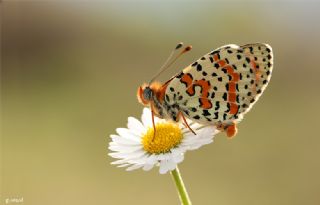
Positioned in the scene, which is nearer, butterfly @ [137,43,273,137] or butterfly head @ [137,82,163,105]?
butterfly @ [137,43,273,137]

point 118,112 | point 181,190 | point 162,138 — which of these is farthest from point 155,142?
point 118,112

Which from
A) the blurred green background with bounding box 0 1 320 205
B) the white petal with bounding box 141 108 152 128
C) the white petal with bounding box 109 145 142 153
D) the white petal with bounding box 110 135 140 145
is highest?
the blurred green background with bounding box 0 1 320 205

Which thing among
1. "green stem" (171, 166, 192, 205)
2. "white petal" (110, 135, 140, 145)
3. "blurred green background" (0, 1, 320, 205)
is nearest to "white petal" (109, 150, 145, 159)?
"white petal" (110, 135, 140, 145)

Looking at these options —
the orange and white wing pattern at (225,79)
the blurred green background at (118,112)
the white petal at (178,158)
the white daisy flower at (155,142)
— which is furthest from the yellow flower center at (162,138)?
the blurred green background at (118,112)

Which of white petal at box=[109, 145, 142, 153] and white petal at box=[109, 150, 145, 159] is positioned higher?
white petal at box=[109, 145, 142, 153]

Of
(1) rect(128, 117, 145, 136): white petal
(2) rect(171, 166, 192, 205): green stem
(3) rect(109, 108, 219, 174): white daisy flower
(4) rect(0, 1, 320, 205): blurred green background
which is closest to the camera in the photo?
(2) rect(171, 166, 192, 205): green stem

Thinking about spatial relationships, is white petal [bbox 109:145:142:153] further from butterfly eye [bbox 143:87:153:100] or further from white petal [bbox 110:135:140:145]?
butterfly eye [bbox 143:87:153:100]

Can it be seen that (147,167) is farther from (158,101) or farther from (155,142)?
(158,101)

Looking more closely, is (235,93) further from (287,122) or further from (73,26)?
(73,26)
